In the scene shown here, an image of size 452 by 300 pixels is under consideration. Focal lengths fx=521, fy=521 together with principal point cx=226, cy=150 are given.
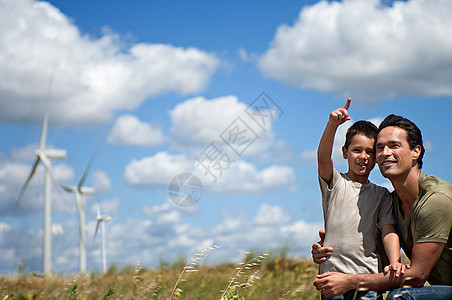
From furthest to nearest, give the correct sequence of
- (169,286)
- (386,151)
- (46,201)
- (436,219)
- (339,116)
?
(46,201)
(169,286)
(339,116)
(386,151)
(436,219)

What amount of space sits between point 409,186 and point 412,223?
34 centimetres

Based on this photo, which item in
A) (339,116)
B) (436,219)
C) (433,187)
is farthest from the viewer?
(339,116)

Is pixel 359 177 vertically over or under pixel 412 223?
Answer: over

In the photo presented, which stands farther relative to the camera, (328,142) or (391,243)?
(328,142)

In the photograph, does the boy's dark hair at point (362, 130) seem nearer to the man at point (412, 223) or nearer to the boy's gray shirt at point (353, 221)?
the man at point (412, 223)

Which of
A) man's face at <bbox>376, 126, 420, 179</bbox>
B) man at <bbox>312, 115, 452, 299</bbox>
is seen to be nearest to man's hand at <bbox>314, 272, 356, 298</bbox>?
man at <bbox>312, 115, 452, 299</bbox>

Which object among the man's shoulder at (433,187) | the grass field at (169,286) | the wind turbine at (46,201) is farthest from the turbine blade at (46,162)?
the man's shoulder at (433,187)

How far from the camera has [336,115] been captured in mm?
4914

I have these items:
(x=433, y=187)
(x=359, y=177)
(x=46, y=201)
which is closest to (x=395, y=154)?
(x=433, y=187)

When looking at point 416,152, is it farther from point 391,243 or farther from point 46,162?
point 46,162

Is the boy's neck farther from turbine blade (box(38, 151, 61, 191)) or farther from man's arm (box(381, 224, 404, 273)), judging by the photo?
turbine blade (box(38, 151, 61, 191))

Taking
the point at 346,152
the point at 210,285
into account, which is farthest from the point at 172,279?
the point at 346,152

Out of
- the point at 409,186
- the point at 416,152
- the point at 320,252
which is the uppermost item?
A: the point at 416,152

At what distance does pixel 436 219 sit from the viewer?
14.7 ft
